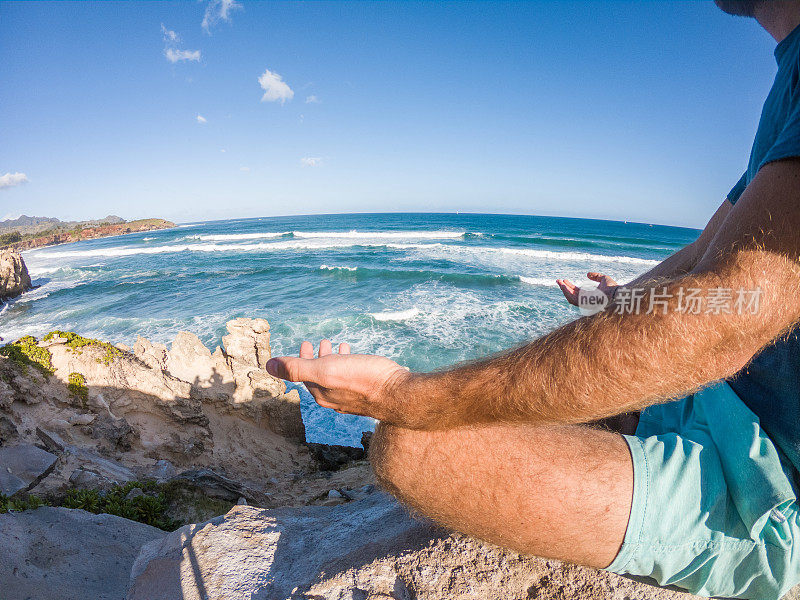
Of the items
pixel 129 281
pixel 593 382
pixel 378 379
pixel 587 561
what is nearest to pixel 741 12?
pixel 593 382

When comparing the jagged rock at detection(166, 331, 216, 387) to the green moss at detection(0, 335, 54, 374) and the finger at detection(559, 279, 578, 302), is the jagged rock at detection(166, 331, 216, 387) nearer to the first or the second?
the green moss at detection(0, 335, 54, 374)

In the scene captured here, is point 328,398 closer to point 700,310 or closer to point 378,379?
point 378,379

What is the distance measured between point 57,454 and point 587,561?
5223mm

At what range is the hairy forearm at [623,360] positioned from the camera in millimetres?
843

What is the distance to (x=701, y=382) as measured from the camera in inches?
38.3

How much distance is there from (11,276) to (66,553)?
25.7 meters

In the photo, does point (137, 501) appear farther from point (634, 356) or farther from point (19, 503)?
point (634, 356)

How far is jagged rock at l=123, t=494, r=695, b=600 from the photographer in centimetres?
157

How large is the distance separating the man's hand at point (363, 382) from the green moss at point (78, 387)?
18.1 feet

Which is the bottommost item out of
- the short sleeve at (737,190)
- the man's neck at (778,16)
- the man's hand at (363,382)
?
the man's hand at (363,382)

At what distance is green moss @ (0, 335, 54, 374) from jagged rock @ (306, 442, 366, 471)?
409 centimetres

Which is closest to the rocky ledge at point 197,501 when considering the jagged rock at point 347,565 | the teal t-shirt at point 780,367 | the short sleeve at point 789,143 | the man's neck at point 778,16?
the jagged rock at point 347,565

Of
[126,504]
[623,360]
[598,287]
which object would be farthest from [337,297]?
[623,360]

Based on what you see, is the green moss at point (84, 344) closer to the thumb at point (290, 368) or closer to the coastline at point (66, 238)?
the thumb at point (290, 368)
